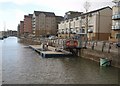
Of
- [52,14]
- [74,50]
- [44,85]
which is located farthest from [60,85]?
[52,14]

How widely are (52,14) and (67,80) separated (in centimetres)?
11838

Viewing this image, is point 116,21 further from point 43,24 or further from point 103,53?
point 43,24

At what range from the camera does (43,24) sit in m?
131

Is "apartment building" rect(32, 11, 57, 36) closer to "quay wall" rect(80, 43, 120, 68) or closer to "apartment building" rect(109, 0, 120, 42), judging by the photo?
"apartment building" rect(109, 0, 120, 42)

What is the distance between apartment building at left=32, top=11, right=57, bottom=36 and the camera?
12900 centimetres

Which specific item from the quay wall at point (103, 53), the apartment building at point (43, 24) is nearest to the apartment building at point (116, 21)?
the quay wall at point (103, 53)

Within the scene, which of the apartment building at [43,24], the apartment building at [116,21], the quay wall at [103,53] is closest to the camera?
the quay wall at [103,53]

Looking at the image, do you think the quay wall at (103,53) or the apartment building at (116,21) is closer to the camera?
the quay wall at (103,53)

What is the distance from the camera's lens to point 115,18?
47.9 meters

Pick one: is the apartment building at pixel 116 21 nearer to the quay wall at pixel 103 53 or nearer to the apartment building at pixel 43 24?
the quay wall at pixel 103 53

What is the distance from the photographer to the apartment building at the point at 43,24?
129000 mm

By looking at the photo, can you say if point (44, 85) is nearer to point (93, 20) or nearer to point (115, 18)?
point (115, 18)

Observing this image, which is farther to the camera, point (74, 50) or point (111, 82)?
point (74, 50)

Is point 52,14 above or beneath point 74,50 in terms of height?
above
